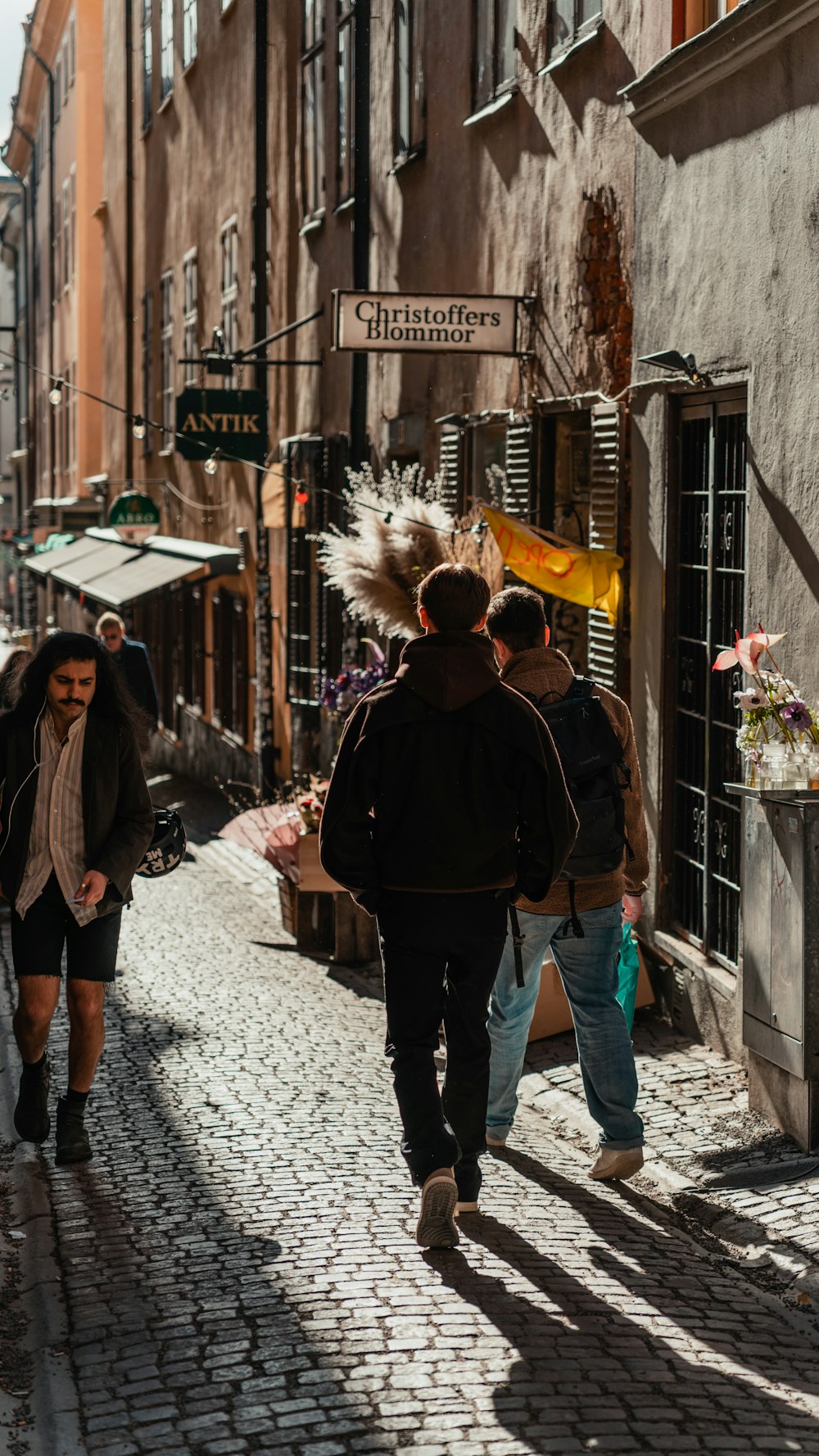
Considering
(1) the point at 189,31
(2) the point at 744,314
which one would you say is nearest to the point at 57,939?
(2) the point at 744,314

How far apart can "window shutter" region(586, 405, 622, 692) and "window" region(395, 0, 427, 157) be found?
4.62 meters

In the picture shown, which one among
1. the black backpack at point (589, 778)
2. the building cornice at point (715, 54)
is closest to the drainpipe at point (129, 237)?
the building cornice at point (715, 54)

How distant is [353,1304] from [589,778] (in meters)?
1.81

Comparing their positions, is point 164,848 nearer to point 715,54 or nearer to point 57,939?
point 57,939

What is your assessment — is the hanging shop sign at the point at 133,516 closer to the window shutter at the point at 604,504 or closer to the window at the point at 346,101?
the window at the point at 346,101

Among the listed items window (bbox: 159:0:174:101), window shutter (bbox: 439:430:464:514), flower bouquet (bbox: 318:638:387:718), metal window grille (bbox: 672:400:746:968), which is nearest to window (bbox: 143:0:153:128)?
window (bbox: 159:0:174:101)

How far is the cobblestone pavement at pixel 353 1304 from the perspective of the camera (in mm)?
4309

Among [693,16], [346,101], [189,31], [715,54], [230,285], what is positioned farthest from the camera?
[189,31]

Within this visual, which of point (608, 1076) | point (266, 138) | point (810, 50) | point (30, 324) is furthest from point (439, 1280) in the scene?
point (30, 324)

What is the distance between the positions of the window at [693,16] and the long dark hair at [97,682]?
3.97 m

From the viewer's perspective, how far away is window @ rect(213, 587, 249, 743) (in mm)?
20914

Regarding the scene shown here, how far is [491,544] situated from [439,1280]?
5519mm

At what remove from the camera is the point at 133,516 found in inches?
970

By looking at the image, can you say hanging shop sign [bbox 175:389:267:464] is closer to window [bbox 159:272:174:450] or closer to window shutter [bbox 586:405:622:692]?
window shutter [bbox 586:405:622:692]
